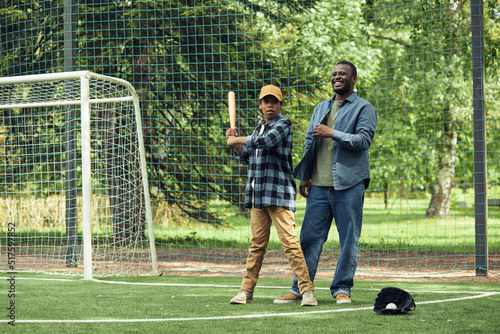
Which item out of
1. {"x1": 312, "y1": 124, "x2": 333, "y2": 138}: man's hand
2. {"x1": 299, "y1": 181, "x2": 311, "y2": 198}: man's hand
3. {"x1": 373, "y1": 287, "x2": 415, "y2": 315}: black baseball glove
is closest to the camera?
{"x1": 373, "y1": 287, "x2": 415, "y2": 315}: black baseball glove

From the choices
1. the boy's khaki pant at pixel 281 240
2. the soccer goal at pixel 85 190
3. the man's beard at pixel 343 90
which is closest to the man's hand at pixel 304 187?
the boy's khaki pant at pixel 281 240

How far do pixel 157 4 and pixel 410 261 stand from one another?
5.66 meters

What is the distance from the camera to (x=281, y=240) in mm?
4309

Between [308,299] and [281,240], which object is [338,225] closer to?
[281,240]

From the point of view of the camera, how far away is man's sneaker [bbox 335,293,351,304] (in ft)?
14.2

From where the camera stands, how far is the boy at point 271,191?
13.9ft

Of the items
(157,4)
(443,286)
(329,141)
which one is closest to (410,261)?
(443,286)

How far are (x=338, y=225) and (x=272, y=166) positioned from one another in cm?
64

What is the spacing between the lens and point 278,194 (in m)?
4.27

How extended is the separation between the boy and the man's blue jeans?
162 mm

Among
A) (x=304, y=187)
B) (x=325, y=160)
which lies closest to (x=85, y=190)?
(x=304, y=187)

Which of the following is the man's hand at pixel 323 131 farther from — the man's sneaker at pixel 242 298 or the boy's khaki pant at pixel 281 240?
the man's sneaker at pixel 242 298

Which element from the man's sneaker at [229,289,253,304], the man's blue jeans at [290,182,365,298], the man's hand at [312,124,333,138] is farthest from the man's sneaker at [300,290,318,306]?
the man's hand at [312,124,333,138]

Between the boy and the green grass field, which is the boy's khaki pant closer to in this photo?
the boy
